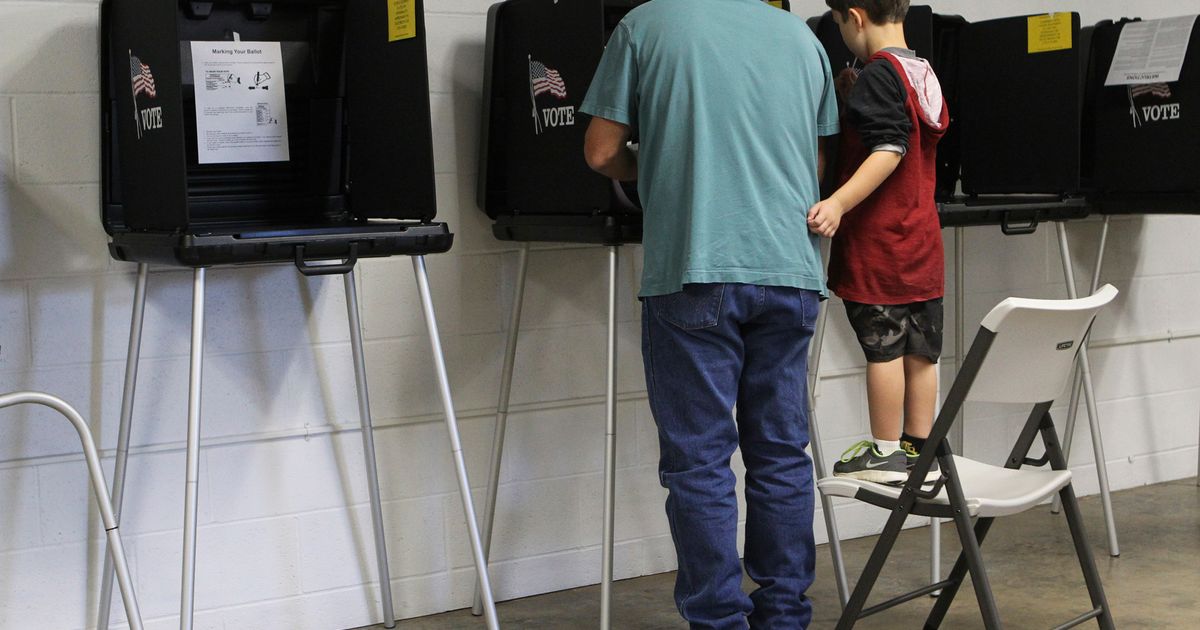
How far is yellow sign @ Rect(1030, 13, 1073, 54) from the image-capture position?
281cm

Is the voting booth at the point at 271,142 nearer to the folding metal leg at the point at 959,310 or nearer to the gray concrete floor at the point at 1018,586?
the gray concrete floor at the point at 1018,586

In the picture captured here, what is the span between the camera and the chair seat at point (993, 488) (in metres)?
1.93

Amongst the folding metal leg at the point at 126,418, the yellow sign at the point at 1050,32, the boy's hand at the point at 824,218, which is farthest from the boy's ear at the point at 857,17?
the folding metal leg at the point at 126,418

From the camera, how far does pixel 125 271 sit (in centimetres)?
237

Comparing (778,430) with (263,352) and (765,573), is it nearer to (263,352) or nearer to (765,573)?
(765,573)

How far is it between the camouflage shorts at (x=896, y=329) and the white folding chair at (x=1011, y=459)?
28cm

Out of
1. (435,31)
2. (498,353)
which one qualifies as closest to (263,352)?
(498,353)

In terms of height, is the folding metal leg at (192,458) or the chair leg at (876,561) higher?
the folding metal leg at (192,458)

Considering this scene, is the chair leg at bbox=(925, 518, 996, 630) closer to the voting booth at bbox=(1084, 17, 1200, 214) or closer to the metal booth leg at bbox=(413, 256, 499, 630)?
the metal booth leg at bbox=(413, 256, 499, 630)

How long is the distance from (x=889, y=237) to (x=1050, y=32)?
876 millimetres

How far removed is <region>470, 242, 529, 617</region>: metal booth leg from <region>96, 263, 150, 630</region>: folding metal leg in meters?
0.73

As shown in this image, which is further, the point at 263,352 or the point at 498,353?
the point at 498,353

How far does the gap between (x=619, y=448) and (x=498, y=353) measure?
39 centimetres

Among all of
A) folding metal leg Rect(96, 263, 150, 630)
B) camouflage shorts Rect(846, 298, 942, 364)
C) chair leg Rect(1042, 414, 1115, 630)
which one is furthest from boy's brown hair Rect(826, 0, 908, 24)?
folding metal leg Rect(96, 263, 150, 630)
